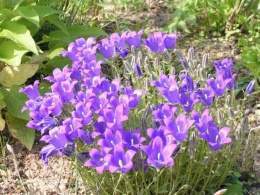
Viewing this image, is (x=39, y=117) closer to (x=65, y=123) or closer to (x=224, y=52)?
(x=65, y=123)

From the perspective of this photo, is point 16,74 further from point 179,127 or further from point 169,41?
point 179,127

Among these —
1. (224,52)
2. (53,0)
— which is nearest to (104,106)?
(53,0)

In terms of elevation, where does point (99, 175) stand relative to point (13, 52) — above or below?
below

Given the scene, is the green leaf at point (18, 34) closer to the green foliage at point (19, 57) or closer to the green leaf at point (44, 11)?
the green foliage at point (19, 57)

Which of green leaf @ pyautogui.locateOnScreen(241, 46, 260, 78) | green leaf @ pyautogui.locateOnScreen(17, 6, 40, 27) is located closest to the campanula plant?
green leaf @ pyautogui.locateOnScreen(17, 6, 40, 27)

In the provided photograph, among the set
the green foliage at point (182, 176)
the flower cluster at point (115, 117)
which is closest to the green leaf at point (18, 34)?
the flower cluster at point (115, 117)

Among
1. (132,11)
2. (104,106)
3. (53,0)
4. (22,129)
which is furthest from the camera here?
(132,11)

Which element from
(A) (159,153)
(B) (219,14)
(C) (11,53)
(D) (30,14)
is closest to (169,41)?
(A) (159,153)
